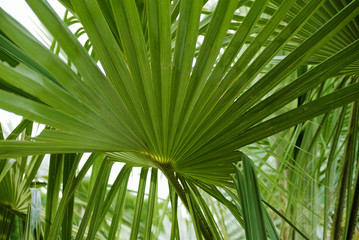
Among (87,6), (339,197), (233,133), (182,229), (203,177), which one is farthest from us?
(182,229)

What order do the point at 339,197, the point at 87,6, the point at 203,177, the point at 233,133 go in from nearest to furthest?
the point at 87,6
the point at 233,133
the point at 203,177
the point at 339,197

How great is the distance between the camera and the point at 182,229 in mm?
1678

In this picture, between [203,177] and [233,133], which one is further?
[203,177]

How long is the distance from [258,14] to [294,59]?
0.25 feet

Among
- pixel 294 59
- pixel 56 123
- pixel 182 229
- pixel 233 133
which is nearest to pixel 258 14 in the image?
pixel 294 59

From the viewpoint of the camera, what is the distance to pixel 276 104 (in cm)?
57

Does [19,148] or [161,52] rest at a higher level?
[161,52]

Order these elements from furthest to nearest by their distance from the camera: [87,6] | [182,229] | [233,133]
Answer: [182,229], [233,133], [87,6]

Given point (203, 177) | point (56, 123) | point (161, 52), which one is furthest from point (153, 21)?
point (203, 177)

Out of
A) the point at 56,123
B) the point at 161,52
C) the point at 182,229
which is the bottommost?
the point at 182,229

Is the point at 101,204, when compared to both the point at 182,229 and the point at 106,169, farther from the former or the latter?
the point at 182,229

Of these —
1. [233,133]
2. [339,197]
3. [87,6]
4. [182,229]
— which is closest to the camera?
[87,6]

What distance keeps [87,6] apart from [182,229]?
4.38ft

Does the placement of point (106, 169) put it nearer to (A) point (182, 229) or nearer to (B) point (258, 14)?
(B) point (258, 14)
